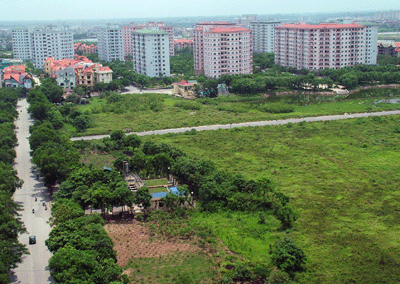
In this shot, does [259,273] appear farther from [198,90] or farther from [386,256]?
[198,90]

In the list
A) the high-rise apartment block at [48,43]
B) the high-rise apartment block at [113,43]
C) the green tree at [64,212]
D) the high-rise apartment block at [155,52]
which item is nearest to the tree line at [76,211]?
the green tree at [64,212]

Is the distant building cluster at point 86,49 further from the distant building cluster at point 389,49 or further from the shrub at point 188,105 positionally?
the shrub at point 188,105

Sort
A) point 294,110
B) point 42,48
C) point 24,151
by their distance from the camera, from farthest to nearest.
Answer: point 42,48, point 294,110, point 24,151

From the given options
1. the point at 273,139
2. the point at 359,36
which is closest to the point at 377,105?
the point at 273,139

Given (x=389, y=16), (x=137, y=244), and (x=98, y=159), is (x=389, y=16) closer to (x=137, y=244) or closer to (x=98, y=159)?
(x=98, y=159)

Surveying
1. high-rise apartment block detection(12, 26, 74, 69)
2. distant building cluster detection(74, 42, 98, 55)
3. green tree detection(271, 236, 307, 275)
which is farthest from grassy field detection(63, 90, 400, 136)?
distant building cluster detection(74, 42, 98, 55)

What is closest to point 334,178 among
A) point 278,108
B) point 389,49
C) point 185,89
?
point 278,108
